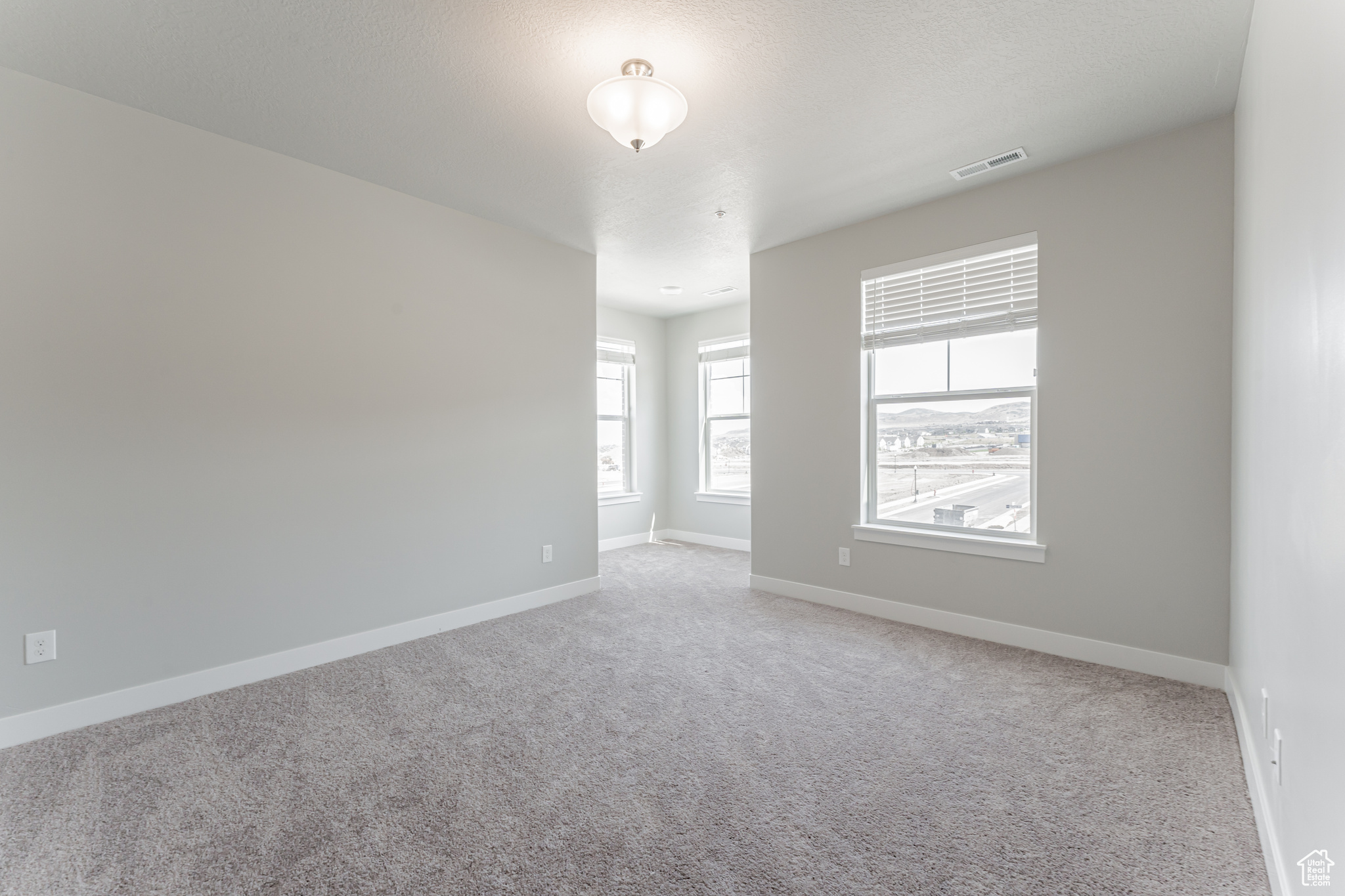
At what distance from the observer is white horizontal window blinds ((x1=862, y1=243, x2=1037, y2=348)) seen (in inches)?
130

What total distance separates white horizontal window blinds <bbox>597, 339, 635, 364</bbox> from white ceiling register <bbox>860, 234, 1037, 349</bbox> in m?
3.11

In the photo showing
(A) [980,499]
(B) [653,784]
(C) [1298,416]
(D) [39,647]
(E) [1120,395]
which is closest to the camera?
(C) [1298,416]

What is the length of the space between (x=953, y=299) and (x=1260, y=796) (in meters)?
2.68

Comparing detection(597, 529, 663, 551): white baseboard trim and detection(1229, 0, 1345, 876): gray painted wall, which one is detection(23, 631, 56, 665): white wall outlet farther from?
detection(597, 529, 663, 551): white baseboard trim

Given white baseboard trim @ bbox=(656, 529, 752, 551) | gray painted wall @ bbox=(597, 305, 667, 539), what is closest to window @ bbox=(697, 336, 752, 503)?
white baseboard trim @ bbox=(656, 529, 752, 551)

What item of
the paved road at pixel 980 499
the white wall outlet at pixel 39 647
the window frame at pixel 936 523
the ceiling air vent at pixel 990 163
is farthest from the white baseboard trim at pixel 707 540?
the white wall outlet at pixel 39 647

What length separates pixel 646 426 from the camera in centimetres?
678

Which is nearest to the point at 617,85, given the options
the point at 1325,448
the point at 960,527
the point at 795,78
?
the point at 795,78

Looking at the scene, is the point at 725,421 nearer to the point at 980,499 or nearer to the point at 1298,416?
the point at 980,499

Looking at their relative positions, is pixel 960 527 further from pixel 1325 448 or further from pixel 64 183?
pixel 64 183

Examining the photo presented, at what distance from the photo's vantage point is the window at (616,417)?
6406 millimetres

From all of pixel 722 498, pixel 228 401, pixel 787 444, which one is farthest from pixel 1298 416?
pixel 722 498

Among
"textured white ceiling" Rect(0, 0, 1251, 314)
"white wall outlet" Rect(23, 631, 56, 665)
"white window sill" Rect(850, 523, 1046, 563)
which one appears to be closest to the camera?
"textured white ceiling" Rect(0, 0, 1251, 314)

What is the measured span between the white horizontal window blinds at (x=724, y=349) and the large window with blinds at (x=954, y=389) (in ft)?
7.75
